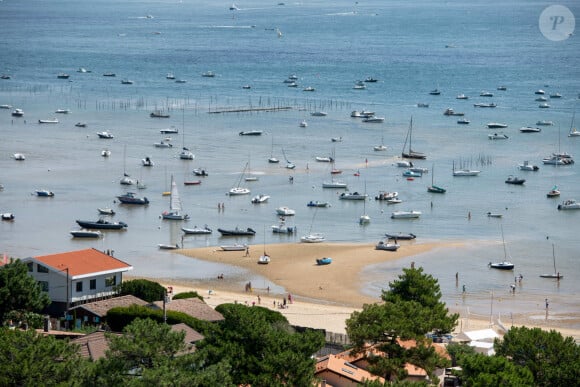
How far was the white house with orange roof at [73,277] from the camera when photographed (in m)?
45.1

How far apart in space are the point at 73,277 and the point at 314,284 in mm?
14361

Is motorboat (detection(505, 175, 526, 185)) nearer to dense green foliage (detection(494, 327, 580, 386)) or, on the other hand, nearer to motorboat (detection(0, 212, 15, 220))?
motorboat (detection(0, 212, 15, 220))

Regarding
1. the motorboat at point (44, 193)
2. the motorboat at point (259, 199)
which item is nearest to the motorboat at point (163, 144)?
the motorboat at point (44, 193)

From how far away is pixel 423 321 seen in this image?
34625 millimetres

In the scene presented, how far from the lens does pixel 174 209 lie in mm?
70625

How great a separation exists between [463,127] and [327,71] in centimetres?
5148

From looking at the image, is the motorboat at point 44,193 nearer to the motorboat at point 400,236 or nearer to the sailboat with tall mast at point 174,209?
the sailboat with tall mast at point 174,209

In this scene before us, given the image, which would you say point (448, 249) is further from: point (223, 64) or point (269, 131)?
point (223, 64)

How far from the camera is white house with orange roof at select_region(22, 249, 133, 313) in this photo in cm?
4506

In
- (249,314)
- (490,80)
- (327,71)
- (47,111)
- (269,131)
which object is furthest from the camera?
(327,71)

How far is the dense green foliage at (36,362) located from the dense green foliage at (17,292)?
11.8 m

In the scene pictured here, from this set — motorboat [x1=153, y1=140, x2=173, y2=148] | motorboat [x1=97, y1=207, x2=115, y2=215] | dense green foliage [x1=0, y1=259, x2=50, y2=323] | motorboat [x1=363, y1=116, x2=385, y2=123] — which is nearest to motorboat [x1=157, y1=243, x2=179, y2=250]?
motorboat [x1=97, y1=207, x2=115, y2=215]

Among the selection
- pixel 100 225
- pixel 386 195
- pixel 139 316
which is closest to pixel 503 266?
pixel 386 195

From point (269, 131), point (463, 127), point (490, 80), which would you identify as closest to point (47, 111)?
point (269, 131)
